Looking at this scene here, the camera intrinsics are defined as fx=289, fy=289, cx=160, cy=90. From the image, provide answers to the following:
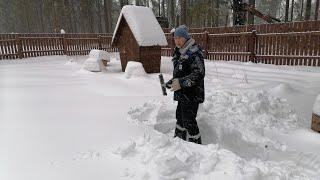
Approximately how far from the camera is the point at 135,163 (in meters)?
2.76

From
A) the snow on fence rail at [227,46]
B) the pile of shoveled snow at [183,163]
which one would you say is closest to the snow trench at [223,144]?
the pile of shoveled snow at [183,163]

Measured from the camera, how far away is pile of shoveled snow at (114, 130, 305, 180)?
2.56 m

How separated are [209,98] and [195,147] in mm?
2493

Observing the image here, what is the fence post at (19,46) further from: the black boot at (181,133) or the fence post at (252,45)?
the black boot at (181,133)

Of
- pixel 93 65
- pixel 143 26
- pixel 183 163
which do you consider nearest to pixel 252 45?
pixel 143 26

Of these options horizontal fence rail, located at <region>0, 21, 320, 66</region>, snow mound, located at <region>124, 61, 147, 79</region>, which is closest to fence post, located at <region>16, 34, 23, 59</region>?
horizontal fence rail, located at <region>0, 21, 320, 66</region>

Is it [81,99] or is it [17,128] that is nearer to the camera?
[17,128]

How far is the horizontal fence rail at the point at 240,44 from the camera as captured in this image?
995 centimetres

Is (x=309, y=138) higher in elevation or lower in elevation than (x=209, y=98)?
lower

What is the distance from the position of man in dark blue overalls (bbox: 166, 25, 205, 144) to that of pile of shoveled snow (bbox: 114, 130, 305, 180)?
2.65ft

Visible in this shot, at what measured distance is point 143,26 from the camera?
8.70 metres

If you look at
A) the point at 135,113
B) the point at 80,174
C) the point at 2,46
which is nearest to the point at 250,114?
the point at 135,113

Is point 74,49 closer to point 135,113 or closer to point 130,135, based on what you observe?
point 135,113

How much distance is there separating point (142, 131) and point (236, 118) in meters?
1.95
